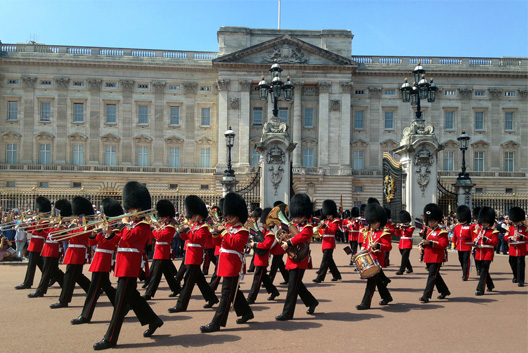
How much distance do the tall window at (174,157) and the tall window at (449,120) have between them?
76.3 ft

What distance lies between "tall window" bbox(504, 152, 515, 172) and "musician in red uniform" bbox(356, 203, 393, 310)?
38864 mm

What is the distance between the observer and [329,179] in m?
40.3

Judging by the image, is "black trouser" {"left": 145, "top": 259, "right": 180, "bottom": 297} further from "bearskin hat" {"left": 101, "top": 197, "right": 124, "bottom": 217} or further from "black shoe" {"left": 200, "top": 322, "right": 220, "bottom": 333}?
"black shoe" {"left": 200, "top": 322, "right": 220, "bottom": 333}

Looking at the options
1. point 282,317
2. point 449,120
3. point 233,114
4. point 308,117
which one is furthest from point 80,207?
point 449,120

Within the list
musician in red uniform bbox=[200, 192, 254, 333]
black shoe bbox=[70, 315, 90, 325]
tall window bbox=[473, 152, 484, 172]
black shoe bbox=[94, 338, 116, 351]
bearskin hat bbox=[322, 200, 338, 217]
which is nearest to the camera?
black shoe bbox=[94, 338, 116, 351]

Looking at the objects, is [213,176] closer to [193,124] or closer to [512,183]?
[193,124]

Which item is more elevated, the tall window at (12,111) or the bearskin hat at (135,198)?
the tall window at (12,111)

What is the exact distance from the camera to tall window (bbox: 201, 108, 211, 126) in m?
42.2

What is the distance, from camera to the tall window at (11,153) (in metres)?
40.3

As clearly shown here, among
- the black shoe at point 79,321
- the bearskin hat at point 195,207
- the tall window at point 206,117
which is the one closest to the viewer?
the black shoe at point 79,321

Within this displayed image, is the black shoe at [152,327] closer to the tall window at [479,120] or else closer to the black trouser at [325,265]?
the black trouser at [325,265]

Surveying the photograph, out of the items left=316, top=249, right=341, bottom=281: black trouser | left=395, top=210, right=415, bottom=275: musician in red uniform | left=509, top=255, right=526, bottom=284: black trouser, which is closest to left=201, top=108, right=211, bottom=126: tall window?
left=395, top=210, right=415, bottom=275: musician in red uniform

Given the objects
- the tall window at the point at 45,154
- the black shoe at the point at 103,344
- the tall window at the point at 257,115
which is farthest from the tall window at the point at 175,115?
the black shoe at the point at 103,344

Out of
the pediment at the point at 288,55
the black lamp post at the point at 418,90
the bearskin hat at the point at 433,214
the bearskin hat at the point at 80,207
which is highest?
the pediment at the point at 288,55
